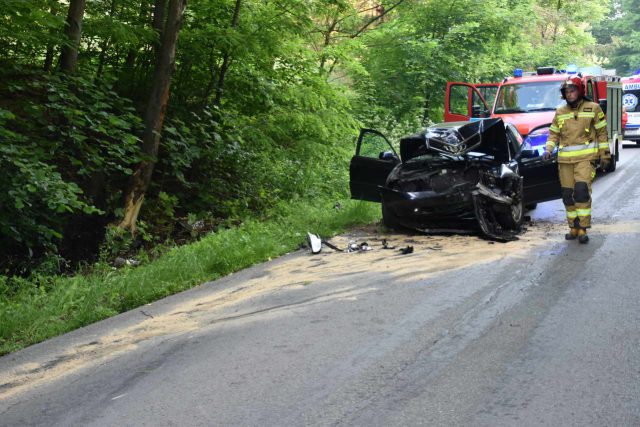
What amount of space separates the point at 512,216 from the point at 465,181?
0.88m

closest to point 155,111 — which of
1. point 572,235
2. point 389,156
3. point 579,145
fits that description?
point 389,156

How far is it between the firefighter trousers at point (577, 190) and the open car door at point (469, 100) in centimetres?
497

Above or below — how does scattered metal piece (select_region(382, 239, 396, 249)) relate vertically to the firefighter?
below

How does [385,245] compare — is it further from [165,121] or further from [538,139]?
[538,139]

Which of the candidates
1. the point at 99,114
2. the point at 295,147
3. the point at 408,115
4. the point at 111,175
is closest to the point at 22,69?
the point at 99,114

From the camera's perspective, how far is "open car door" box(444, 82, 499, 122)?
14977 mm

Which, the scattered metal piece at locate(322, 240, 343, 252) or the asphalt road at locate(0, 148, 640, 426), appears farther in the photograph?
the scattered metal piece at locate(322, 240, 343, 252)

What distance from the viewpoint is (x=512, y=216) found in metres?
10.3

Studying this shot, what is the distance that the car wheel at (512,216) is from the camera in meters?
10.2

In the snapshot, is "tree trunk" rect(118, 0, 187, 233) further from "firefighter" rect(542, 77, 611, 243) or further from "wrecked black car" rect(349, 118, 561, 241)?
"firefighter" rect(542, 77, 611, 243)

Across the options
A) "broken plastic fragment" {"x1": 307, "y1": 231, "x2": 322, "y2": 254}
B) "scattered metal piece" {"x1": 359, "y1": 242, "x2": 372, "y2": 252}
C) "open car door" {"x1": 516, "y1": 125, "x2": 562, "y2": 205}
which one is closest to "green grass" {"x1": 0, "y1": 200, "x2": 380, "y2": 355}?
"broken plastic fragment" {"x1": 307, "y1": 231, "x2": 322, "y2": 254}

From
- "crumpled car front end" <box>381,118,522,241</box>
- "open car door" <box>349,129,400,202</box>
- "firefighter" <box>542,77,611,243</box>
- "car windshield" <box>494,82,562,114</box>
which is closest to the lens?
"firefighter" <box>542,77,611,243</box>

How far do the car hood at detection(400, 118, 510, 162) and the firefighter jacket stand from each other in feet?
3.36

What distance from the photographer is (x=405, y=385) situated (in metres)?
4.68
